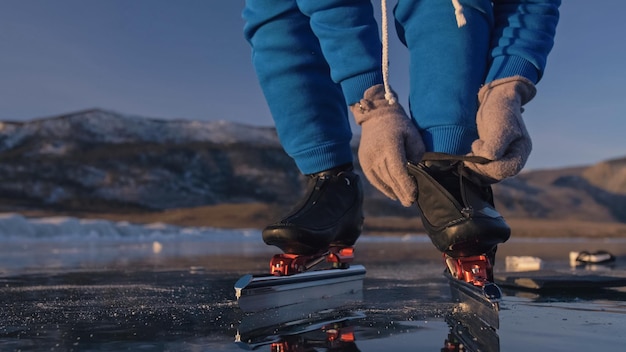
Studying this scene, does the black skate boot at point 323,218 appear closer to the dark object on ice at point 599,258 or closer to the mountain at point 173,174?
the dark object on ice at point 599,258

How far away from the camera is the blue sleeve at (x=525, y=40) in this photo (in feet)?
2.52

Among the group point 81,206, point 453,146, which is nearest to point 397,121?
point 453,146

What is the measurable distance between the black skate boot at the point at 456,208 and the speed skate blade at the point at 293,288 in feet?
0.79

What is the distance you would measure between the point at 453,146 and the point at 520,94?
12cm

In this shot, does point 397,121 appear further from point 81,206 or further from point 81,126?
point 81,126

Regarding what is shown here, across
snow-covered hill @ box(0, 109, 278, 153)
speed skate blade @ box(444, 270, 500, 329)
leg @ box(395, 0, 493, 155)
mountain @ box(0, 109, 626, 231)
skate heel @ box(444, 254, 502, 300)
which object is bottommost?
speed skate blade @ box(444, 270, 500, 329)

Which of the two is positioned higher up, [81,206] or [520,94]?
[81,206]

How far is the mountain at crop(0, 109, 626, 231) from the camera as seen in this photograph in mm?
17844

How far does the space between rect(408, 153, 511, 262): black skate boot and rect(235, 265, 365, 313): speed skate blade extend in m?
0.24

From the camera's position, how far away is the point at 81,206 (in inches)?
660

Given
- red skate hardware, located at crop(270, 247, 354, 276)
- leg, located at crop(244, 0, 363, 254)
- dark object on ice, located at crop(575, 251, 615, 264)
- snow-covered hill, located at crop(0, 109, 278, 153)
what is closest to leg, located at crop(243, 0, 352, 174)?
leg, located at crop(244, 0, 363, 254)

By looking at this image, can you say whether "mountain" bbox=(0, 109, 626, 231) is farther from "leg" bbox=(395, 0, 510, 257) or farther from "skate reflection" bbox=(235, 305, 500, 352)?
"skate reflection" bbox=(235, 305, 500, 352)

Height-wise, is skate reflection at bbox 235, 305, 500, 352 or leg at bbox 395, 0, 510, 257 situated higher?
leg at bbox 395, 0, 510, 257

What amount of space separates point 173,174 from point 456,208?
20526 mm
